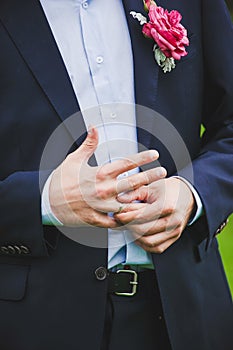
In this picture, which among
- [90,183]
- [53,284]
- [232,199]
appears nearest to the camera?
[90,183]

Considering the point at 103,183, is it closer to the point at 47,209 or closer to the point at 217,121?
the point at 47,209

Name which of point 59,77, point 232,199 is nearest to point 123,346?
point 232,199

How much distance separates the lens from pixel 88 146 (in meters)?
2.49

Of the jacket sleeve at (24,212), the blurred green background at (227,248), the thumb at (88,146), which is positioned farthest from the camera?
the blurred green background at (227,248)

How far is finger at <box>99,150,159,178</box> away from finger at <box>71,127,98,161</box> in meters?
0.06

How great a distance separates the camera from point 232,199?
112 inches

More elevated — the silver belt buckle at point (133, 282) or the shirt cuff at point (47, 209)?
the shirt cuff at point (47, 209)

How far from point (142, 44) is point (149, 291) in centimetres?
77

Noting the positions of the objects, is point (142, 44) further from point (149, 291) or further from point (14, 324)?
point (14, 324)

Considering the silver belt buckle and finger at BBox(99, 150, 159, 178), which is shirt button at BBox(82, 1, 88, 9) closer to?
finger at BBox(99, 150, 159, 178)

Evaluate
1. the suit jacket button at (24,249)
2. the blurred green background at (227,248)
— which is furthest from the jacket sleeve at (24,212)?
A: the blurred green background at (227,248)

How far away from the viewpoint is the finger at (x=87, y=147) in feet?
8.12

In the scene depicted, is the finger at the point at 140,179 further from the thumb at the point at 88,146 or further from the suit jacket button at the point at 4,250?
the suit jacket button at the point at 4,250

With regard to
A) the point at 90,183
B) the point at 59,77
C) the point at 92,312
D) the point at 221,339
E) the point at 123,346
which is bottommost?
the point at 221,339
